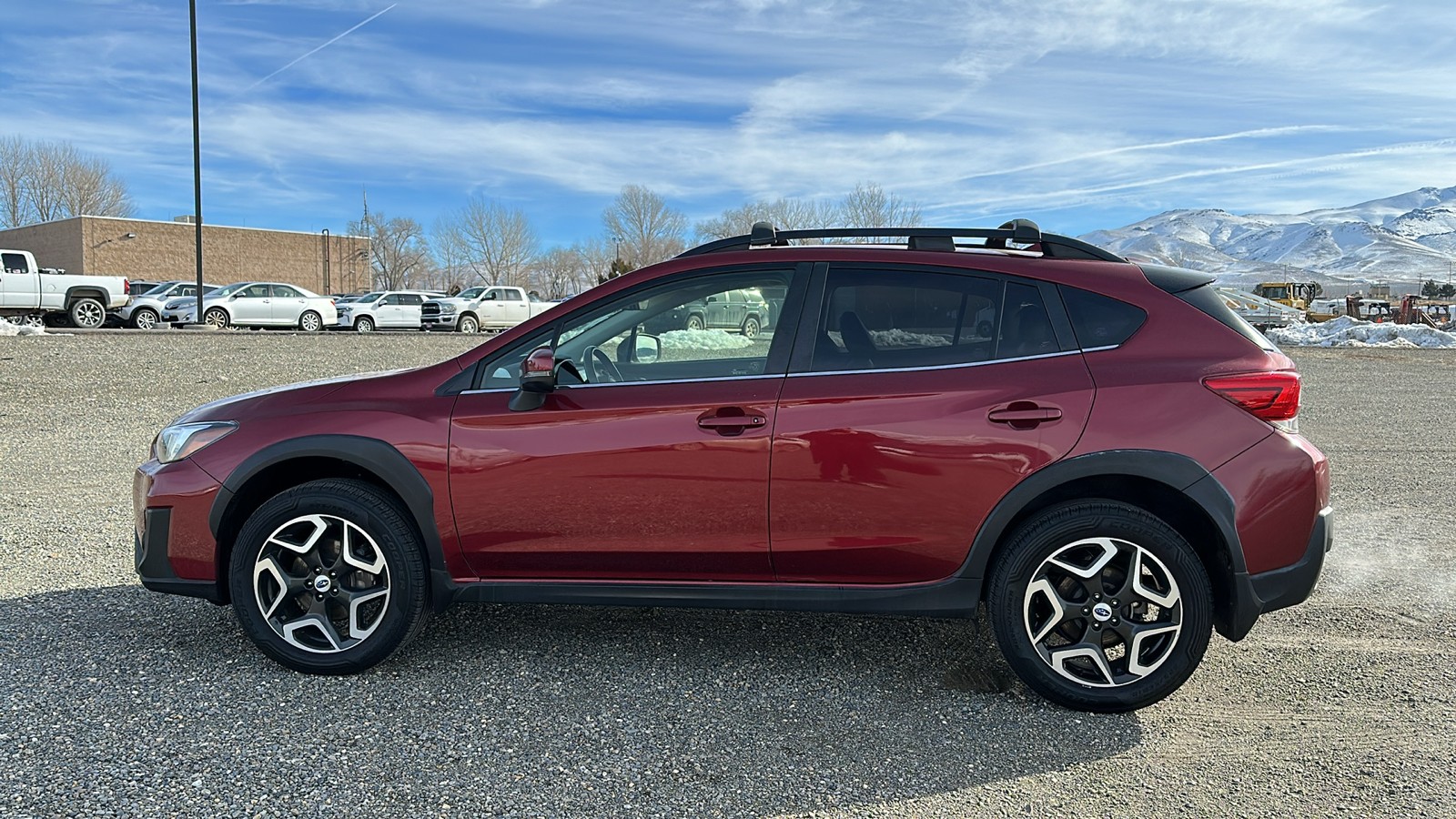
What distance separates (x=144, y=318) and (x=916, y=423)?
31.2m

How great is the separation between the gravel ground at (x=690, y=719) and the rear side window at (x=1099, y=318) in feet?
4.52

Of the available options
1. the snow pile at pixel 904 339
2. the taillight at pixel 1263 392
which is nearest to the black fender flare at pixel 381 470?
the snow pile at pixel 904 339

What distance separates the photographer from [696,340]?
13.0ft

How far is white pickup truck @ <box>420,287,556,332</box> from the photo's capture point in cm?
3362

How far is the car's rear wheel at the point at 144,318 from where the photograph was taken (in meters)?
29.0

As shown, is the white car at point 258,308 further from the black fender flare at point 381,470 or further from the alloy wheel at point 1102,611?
the alloy wheel at point 1102,611

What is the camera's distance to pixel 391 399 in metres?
3.92

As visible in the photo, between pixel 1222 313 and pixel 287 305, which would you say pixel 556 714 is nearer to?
pixel 1222 313

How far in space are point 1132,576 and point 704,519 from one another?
5.05 ft

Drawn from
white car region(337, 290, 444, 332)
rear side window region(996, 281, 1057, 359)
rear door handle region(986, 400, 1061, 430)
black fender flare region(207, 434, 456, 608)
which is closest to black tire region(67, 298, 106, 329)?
white car region(337, 290, 444, 332)

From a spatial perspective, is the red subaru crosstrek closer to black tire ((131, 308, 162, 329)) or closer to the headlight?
the headlight

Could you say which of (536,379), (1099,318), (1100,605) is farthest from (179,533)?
(1099,318)

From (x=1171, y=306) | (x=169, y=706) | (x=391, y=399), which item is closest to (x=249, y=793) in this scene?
(x=169, y=706)

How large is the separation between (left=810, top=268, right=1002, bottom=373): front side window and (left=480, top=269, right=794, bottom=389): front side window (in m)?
0.24
